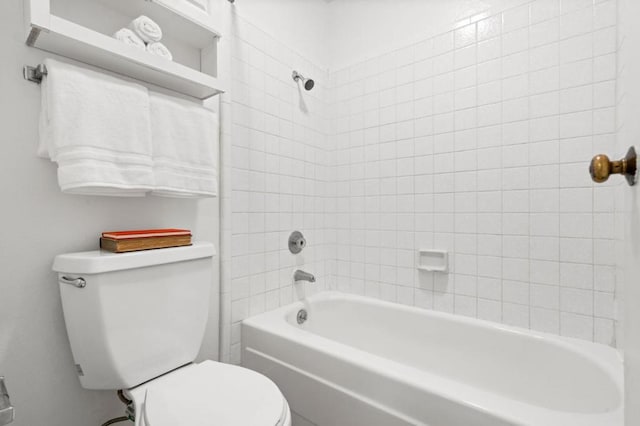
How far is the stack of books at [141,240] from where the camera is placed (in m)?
1.00

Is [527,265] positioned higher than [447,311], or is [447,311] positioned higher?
[527,265]

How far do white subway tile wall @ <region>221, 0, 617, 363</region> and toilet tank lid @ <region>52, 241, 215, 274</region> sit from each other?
1.35 feet

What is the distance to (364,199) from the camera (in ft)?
6.63

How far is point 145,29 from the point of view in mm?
1096

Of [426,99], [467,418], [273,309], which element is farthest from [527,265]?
[273,309]

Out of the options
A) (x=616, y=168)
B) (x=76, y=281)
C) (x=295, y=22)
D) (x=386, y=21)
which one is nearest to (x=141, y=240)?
(x=76, y=281)

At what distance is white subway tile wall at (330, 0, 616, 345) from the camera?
1335 mm

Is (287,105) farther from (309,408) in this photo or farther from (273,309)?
(309,408)

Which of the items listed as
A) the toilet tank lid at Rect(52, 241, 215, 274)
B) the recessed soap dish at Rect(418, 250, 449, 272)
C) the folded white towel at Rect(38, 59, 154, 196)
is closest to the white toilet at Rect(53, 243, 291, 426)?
the toilet tank lid at Rect(52, 241, 215, 274)

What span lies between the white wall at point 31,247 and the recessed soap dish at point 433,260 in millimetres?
1494

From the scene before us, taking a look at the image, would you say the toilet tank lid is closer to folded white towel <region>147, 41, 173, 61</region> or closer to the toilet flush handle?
the toilet flush handle

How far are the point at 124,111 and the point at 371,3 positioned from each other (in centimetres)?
167

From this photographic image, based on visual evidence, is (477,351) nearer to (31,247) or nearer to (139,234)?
(139,234)

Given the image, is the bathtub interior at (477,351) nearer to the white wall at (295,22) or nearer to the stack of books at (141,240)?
the stack of books at (141,240)
